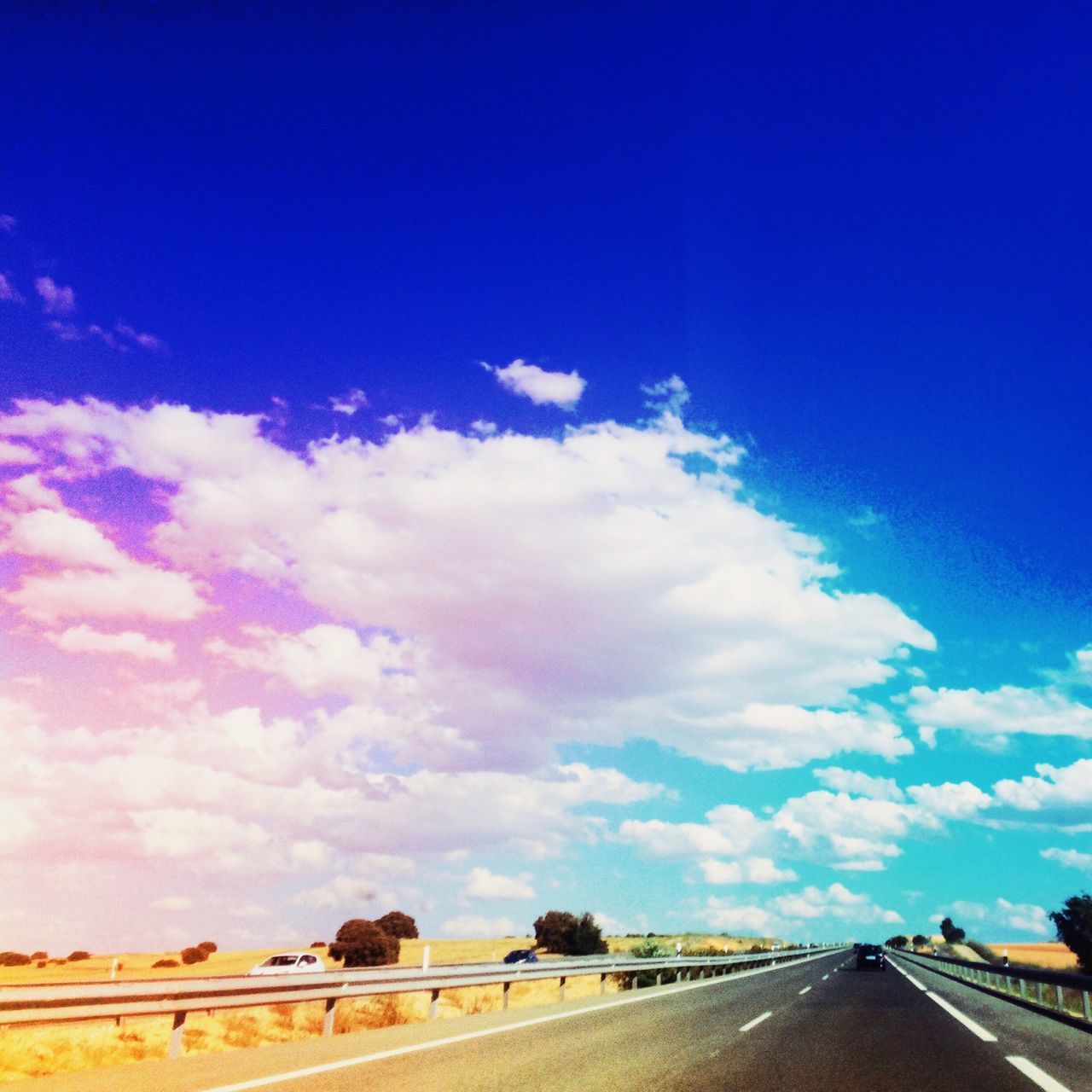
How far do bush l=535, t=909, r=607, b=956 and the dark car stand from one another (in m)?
17.5

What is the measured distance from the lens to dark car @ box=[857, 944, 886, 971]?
1785 inches

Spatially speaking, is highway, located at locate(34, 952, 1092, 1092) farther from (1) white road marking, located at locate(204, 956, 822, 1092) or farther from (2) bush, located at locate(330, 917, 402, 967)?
(2) bush, located at locate(330, 917, 402, 967)

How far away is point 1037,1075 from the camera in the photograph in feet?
31.8

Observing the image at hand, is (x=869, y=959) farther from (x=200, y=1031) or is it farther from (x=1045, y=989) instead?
(x=200, y=1031)

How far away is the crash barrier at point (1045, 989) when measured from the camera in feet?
55.5

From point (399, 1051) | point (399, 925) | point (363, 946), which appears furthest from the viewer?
point (399, 925)

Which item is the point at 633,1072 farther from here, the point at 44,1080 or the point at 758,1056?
the point at 44,1080

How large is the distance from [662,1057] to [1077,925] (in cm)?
9848

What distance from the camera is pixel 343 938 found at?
2608 inches

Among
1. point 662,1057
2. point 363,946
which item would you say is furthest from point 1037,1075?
point 363,946

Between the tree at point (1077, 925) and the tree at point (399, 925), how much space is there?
60449 mm

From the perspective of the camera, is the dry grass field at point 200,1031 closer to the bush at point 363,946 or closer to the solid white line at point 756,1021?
the solid white line at point 756,1021

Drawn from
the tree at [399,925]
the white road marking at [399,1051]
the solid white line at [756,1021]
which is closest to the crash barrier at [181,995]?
the white road marking at [399,1051]

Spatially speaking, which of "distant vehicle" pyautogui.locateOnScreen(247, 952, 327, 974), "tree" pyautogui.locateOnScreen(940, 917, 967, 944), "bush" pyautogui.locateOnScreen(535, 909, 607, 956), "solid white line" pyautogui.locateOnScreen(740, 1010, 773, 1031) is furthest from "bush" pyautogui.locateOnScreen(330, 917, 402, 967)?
"tree" pyautogui.locateOnScreen(940, 917, 967, 944)
